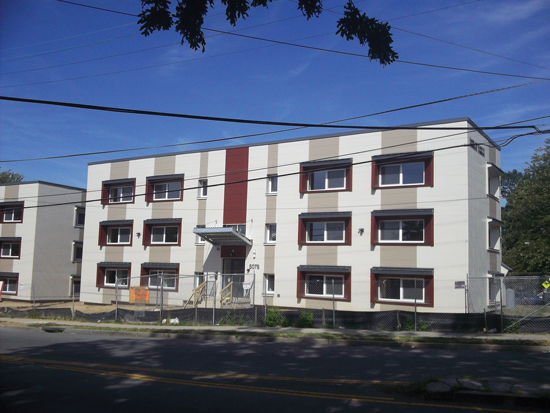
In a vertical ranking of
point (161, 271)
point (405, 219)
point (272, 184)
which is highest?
point (272, 184)

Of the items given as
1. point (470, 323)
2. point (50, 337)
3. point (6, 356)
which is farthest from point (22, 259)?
point (470, 323)

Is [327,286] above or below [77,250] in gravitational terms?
below

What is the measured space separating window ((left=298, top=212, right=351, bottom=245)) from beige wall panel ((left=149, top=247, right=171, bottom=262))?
29.2 feet

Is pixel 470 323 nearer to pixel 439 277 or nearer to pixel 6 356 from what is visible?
pixel 439 277

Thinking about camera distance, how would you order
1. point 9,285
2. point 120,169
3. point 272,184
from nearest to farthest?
point 272,184 < point 120,169 < point 9,285

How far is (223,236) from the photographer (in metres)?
26.5

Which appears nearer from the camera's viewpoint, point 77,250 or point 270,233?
point 270,233

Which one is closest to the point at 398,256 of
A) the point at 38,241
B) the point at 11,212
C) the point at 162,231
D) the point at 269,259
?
the point at 269,259

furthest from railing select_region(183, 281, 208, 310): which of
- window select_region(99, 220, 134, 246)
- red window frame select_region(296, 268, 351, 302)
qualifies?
A: window select_region(99, 220, 134, 246)

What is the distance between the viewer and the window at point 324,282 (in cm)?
2447

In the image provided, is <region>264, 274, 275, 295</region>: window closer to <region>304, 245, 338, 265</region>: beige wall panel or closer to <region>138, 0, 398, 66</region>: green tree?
<region>304, 245, 338, 265</region>: beige wall panel

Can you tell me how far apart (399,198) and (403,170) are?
4.65ft

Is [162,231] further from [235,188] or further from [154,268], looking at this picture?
[235,188]

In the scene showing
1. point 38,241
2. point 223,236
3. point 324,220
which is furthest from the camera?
A: point 38,241
